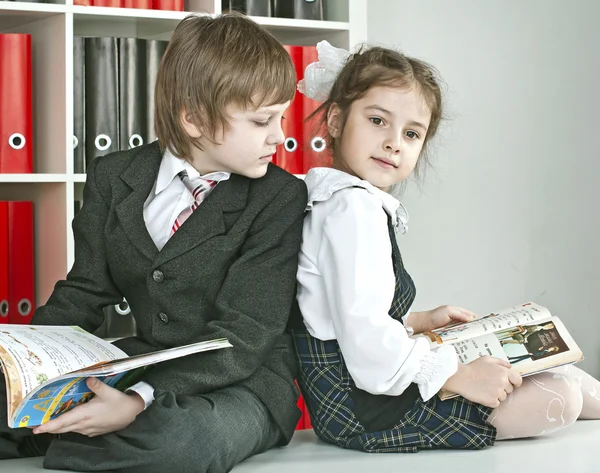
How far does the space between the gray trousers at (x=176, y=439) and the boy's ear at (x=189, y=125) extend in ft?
1.33

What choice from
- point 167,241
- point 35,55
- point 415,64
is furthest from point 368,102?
point 35,55

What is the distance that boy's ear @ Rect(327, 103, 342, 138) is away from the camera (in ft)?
5.18

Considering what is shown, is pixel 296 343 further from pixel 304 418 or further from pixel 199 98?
pixel 304 418

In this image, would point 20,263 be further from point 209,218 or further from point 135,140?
point 209,218

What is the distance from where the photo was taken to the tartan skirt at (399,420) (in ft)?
4.52

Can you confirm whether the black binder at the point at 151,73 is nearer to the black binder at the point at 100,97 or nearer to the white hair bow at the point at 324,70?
the black binder at the point at 100,97

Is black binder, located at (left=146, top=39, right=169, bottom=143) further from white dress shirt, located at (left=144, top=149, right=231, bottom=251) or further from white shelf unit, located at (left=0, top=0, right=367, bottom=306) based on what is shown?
white dress shirt, located at (left=144, top=149, right=231, bottom=251)

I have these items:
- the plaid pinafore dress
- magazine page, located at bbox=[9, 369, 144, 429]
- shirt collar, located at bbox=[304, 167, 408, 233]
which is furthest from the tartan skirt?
magazine page, located at bbox=[9, 369, 144, 429]

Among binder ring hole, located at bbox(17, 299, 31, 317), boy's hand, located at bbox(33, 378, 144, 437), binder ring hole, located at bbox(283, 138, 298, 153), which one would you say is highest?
binder ring hole, located at bbox(283, 138, 298, 153)

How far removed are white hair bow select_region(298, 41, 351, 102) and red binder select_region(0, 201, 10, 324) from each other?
703 millimetres

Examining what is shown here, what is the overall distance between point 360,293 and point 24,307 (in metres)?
0.89

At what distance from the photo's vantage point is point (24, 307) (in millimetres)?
1904

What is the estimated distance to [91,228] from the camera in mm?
1466

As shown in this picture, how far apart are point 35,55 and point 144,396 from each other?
3.19ft
